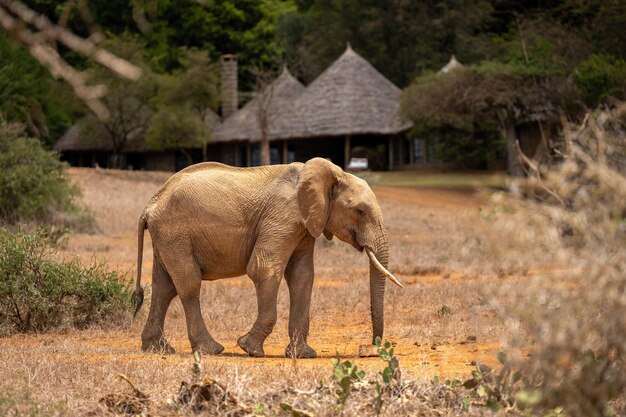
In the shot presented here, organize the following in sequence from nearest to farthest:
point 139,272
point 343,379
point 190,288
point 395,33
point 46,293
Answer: point 343,379, point 190,288, point 139,272, point 46,293, point 395,33

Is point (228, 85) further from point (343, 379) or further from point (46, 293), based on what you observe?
point (343, 379)

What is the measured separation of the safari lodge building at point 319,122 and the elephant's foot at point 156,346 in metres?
31.7

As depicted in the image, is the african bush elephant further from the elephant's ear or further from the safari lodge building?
the safari lodge building

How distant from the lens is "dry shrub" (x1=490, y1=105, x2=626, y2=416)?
4.54 meters

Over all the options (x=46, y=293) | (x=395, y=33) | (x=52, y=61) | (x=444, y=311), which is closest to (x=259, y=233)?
(x=46, y=293)

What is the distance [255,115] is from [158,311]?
1418 inches

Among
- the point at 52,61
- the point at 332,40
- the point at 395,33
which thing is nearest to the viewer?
the point at 52,61

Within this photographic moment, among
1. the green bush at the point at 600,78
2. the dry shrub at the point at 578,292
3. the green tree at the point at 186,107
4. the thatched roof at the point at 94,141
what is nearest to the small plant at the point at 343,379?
the dry shrub at the point at 578,292

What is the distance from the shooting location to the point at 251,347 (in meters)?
8.28

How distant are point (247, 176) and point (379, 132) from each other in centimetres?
3274

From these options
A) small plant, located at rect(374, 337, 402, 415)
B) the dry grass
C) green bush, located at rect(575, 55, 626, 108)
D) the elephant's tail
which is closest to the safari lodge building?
green bush, located at rect(575, 55, 626, 108)

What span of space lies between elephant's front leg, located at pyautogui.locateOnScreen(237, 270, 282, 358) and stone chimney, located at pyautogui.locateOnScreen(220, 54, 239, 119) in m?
37.3

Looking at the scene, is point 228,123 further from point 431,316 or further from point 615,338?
point 615,338

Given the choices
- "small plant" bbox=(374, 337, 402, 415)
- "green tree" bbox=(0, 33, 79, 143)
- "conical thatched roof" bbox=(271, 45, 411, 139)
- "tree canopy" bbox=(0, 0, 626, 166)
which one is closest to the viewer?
"small plant" bbox=(374, 337, 402, 415)
